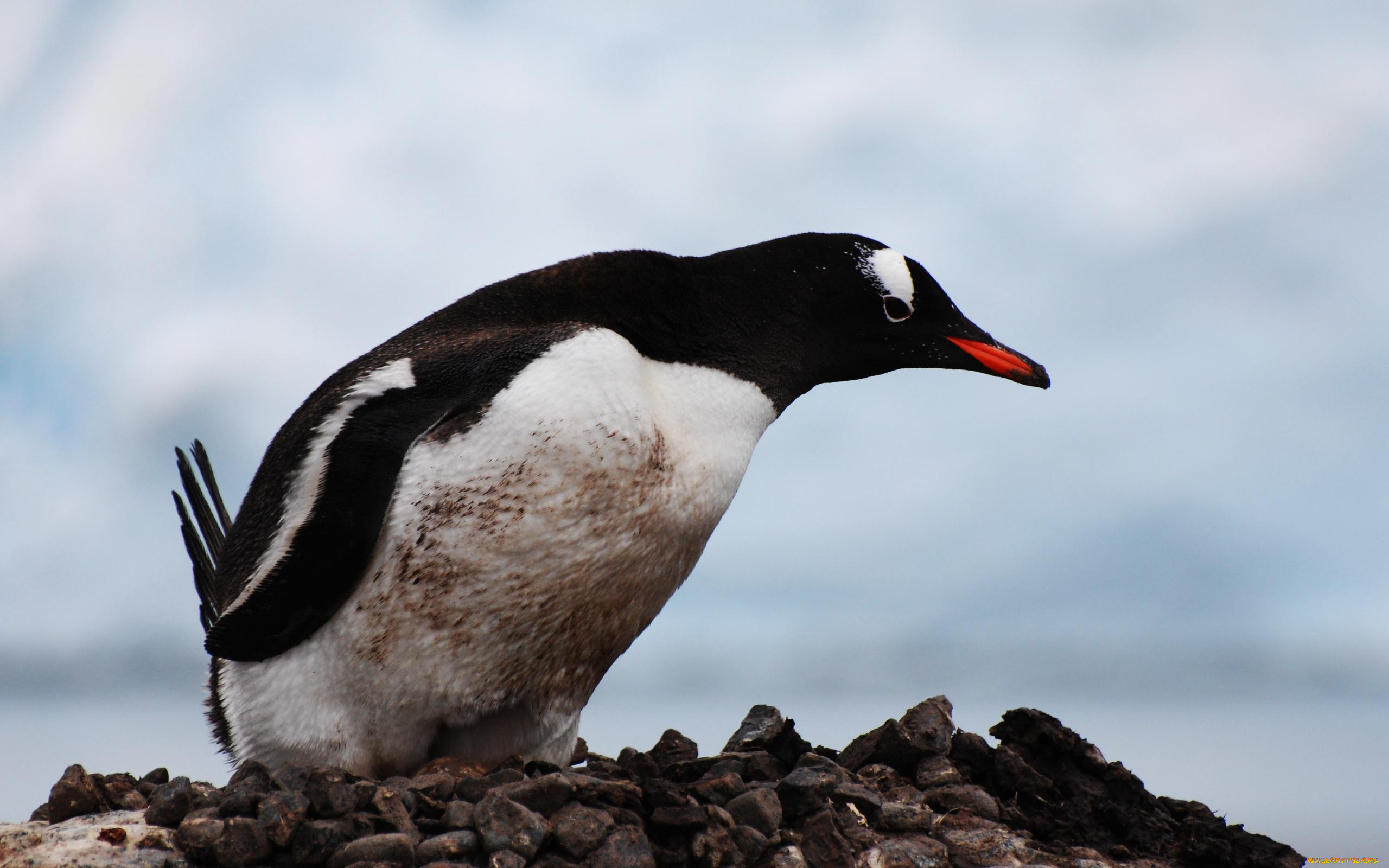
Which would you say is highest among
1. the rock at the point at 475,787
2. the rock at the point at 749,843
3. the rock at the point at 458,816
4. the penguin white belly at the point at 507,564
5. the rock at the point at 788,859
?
the penguin white belly at the point at 507,564

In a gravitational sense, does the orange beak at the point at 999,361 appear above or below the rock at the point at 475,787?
above

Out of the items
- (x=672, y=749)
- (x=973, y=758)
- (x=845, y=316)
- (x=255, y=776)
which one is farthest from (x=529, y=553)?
(x=973, y=758)

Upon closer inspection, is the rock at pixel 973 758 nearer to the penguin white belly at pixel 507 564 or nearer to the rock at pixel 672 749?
the rock at pixel 672 749

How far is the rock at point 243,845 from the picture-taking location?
2525 mm

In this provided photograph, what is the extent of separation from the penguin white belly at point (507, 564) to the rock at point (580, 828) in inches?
23.6

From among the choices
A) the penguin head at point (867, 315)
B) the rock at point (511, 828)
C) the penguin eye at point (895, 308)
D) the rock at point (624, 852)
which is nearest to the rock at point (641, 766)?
the rock at point (624, 852)

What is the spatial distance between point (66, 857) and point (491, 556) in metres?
1.10

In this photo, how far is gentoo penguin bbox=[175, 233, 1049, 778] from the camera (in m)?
2.96

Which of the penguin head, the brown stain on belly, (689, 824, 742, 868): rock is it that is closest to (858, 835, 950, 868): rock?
(689, 824, 742, 868): rock

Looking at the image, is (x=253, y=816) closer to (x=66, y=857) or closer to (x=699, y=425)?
(x=66, y=857)

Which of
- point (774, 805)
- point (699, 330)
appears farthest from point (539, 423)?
point (774, 805)

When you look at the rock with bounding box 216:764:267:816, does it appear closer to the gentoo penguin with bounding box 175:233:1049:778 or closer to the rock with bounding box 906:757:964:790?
the gentoo penguin with bounding box 175:233:1049:778

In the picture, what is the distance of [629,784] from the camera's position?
108 inches

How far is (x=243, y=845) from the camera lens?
2.53 meters
